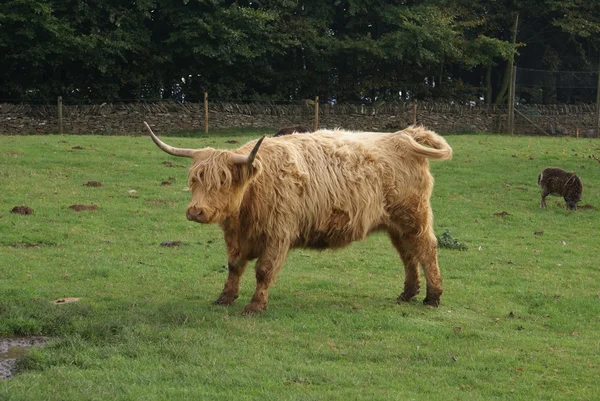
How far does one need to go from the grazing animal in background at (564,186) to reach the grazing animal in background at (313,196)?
8.97m

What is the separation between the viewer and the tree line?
34094 mm

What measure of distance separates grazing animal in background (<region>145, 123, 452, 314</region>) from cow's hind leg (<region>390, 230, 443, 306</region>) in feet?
0.04

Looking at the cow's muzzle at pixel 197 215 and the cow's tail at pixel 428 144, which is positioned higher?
the cow's tail at pixel 428 144

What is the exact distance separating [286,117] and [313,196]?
26191mm

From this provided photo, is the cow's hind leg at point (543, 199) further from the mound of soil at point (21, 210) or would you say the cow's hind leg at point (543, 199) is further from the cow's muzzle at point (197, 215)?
the cow's muzzle at point (197, 215)

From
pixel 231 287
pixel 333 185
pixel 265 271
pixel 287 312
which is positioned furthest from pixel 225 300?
pixel 333 185

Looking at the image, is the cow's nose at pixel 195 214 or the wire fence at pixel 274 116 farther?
the wire fence at pixel 274 116

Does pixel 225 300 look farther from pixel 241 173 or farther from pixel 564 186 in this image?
pixel 564 186

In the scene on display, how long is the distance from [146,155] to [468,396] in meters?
17.1

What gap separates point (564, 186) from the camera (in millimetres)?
17594

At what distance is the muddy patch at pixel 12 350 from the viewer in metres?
6.26

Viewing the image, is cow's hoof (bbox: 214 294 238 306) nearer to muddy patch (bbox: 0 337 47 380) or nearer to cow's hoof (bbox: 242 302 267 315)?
cow's hoof (bbox: 242 302 267 315)

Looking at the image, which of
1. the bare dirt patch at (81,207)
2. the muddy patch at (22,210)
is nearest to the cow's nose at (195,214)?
the muddy patch at (22,210)

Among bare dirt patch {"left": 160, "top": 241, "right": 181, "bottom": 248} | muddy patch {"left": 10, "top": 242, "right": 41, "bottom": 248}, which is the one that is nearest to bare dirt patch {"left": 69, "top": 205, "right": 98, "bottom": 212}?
muddy patch {"left": 10, "top": 242, "right": 41, "bottom": 248}
